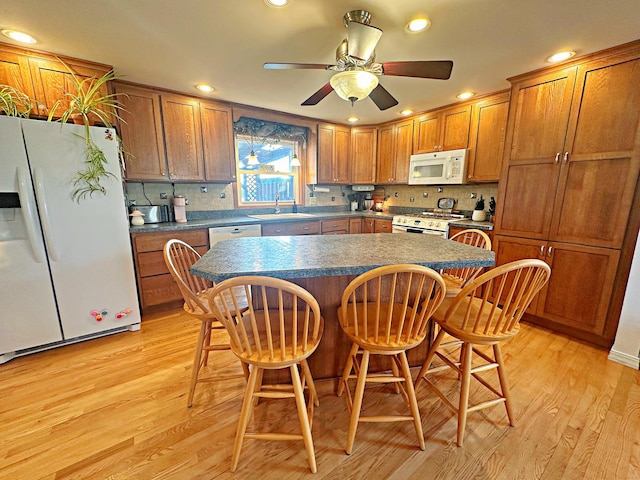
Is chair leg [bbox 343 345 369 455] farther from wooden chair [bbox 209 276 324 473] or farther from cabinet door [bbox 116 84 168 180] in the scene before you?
cabinet door [bbox 116 84 168 180]

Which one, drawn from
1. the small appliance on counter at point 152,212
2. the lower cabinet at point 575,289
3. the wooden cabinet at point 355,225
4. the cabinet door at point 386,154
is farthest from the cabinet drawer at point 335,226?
the lower cabinet at point 575,289

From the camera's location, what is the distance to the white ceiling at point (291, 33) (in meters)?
1.55

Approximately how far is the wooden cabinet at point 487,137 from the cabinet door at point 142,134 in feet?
11.9

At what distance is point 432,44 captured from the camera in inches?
76.4

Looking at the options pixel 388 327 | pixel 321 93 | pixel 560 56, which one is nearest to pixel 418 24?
Answer: pixel 321 93

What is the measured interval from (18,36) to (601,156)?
445 centimetres

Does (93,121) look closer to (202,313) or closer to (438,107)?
(202,313)

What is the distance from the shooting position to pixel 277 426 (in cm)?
145

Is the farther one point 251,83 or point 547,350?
point 251,83

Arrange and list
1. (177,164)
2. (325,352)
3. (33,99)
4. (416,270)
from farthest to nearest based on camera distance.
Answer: (177,164), (33,99), (325,352), (416,270)

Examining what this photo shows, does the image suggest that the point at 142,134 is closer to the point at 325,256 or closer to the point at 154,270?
the point at 154,270

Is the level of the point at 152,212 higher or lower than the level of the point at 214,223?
higher

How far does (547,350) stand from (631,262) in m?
0.90

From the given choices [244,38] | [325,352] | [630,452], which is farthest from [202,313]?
[630,452]
